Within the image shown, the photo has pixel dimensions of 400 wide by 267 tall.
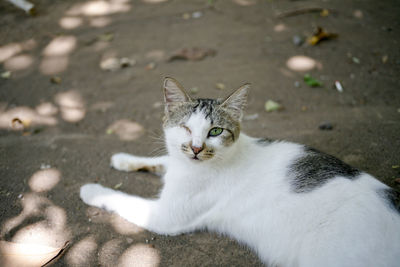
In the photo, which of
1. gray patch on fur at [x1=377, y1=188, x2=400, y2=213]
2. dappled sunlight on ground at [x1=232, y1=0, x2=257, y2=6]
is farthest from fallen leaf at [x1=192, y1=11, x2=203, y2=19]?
gray patch on fur at [x1=377, y1=188, x2=400, y2=213]

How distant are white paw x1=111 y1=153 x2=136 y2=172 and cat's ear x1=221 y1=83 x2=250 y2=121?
56.7 inches

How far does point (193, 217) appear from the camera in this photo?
2.69m

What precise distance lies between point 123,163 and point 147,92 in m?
1.57

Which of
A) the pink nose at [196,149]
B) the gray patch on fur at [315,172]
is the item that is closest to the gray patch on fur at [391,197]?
the gray patch on fur at [315,172]

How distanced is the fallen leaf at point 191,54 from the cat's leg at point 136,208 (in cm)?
298

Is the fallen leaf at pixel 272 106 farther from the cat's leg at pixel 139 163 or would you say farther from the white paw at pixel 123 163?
the white paw at pixel 123 163

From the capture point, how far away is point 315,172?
2439mm

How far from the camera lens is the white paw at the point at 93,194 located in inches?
116

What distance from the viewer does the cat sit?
2033 mm

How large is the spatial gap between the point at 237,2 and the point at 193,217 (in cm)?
555

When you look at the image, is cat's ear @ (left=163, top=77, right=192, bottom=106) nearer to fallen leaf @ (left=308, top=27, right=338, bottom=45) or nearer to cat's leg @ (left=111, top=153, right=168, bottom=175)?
cat's leg @ (left=111, top=153, right=168, bottom=175)

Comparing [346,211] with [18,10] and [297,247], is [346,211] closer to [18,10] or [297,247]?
[297,247]

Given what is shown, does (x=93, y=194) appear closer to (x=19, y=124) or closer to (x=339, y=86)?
(x=19, y=124)

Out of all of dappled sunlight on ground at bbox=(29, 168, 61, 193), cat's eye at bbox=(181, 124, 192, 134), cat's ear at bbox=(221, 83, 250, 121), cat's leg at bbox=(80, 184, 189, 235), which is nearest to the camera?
cat's eye at bbox=(181, 124, 192, 134)
